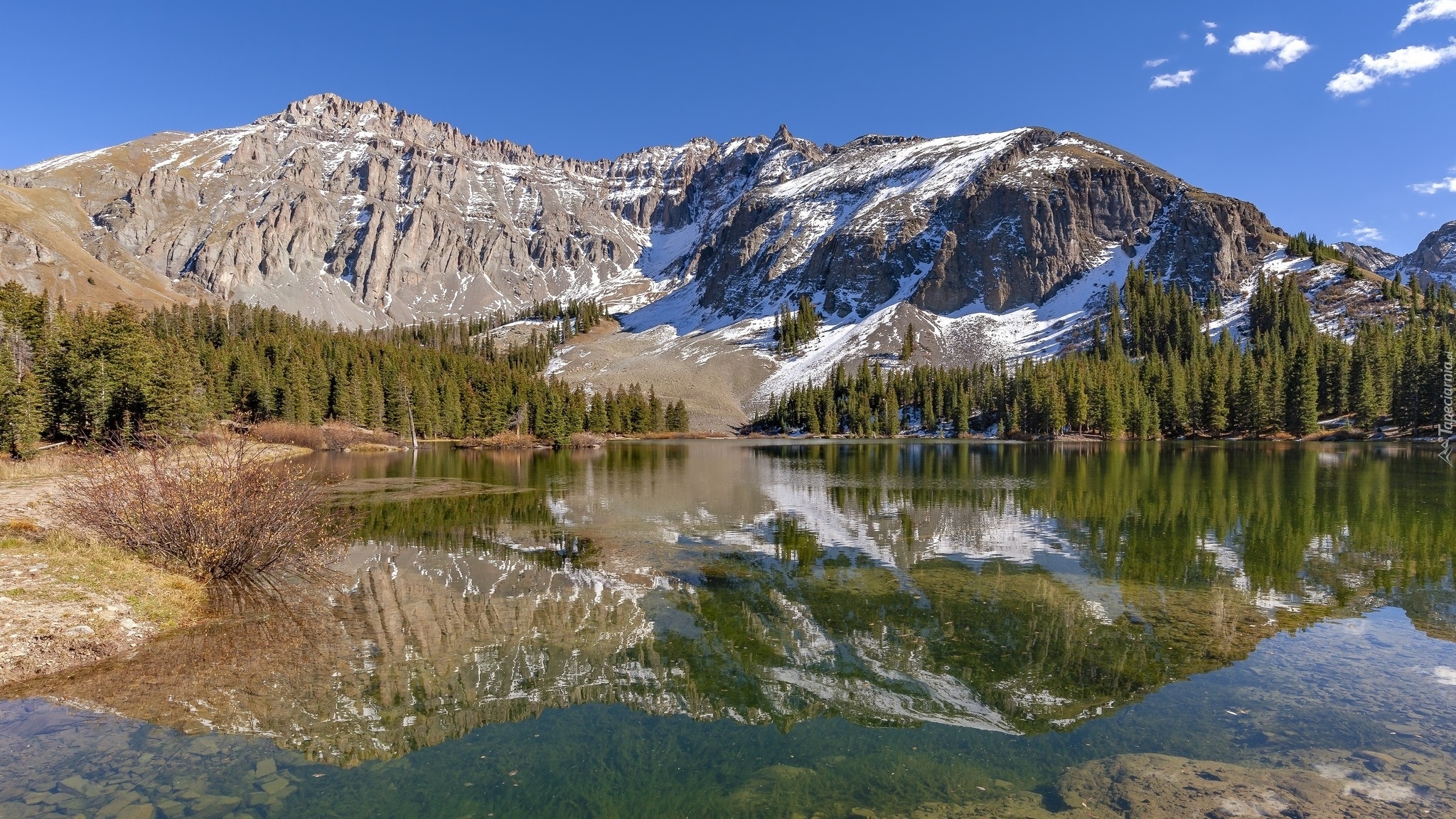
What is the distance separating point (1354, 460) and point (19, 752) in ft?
276

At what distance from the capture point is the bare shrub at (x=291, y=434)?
3649 inches

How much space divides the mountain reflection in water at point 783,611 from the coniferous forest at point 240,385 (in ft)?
42.9

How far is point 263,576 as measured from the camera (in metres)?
20.5

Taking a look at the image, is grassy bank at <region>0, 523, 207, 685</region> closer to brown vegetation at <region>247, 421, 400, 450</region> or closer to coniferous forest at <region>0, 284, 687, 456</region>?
coniferous forest at <region>0, 284, 687, 456</region>

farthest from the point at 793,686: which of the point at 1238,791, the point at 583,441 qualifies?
the point at 583,441

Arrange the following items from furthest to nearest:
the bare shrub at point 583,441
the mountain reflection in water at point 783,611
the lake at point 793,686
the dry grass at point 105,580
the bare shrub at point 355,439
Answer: the bare shrub at point 583,441 → the bare shrub at point 355,439 → the dry grass at point 105,580 → the mountain reflection in water at point 783,611 → the lake at point 793,686

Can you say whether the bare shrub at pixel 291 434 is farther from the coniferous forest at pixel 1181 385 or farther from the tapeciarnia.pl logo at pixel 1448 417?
the tapeciarnia.pl logo at pixel 1448 417

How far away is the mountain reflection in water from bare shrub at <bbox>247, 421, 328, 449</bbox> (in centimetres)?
6783

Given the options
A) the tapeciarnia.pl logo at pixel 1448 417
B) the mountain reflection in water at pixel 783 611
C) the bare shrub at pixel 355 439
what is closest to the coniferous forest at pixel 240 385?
the bare shrub at pixel 355 439

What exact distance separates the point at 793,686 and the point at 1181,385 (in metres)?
134

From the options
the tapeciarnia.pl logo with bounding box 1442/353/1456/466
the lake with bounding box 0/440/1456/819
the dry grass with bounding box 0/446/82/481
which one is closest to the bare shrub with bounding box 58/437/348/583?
the lake with bounding box 0/440/1456/819

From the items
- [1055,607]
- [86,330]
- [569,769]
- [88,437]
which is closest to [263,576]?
[569,769]

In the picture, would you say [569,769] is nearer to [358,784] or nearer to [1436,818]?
[358,784]

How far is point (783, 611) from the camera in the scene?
57.9ft
